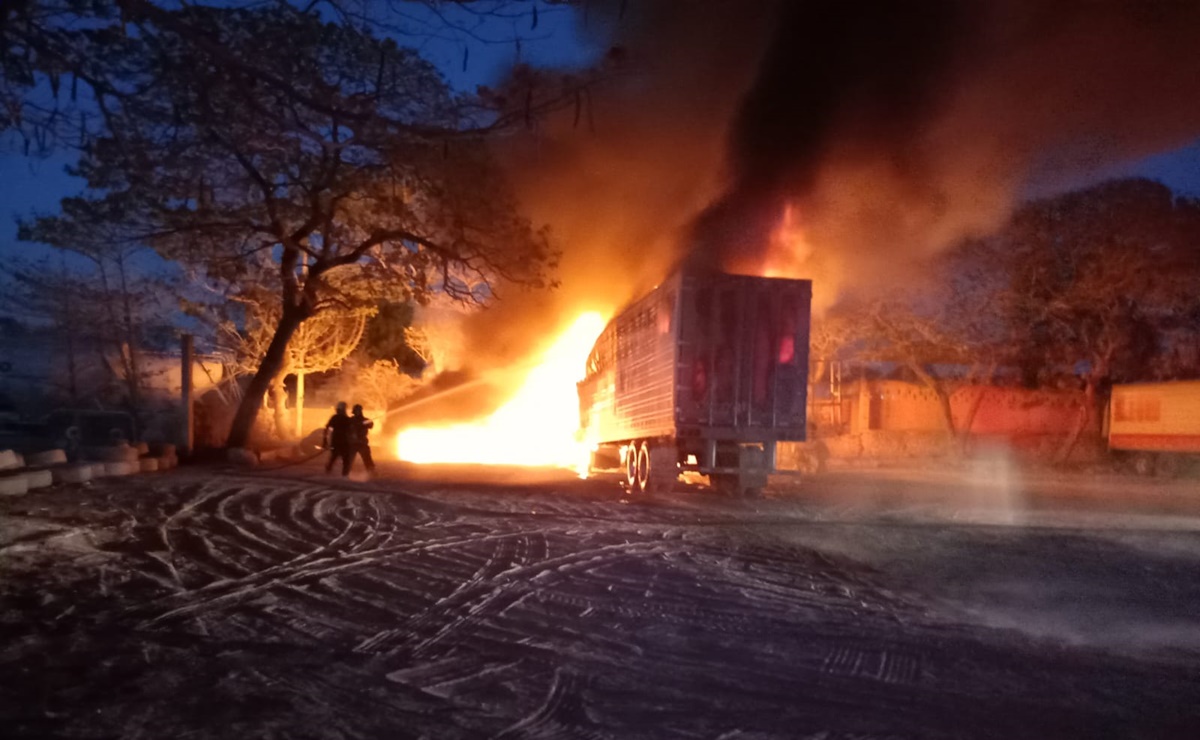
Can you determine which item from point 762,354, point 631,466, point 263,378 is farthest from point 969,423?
point 263,378

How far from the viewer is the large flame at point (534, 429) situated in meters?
28.4

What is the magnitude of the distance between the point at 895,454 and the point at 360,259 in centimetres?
1966

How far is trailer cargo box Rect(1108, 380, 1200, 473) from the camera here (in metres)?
26.9

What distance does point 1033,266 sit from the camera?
29.7 m

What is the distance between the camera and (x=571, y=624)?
7.16m

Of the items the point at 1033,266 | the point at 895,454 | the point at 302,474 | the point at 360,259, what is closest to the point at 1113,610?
the point at 302,474

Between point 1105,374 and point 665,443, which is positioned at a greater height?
point 1105,374

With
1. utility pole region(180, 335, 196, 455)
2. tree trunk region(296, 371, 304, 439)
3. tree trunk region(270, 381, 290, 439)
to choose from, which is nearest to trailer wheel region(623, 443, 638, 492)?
utility pole region(180, 335, 196, 455)

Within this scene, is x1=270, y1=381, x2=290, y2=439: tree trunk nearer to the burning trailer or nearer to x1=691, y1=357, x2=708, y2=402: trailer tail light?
the burning trailer

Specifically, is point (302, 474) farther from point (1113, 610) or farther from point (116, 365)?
point (1113, 610)

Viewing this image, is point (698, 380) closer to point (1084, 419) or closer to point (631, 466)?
point (631, 466)

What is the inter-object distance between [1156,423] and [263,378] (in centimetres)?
2423

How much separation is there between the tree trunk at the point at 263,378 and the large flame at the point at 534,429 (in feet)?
20.3

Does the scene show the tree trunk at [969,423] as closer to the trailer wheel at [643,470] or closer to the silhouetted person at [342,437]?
the trailer wheel at [643,470]
